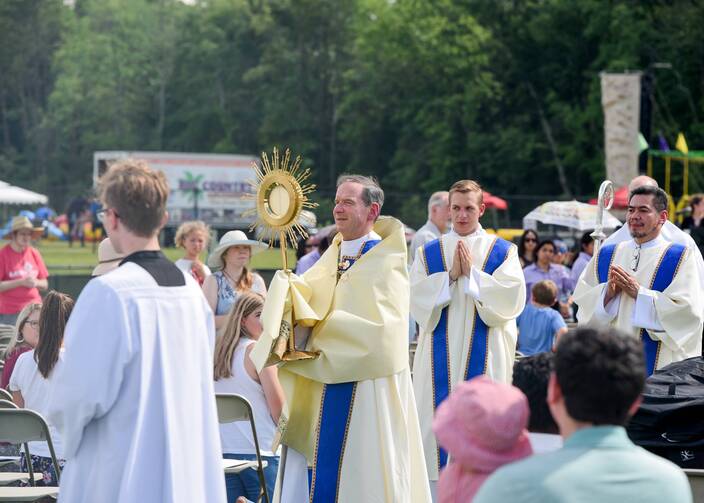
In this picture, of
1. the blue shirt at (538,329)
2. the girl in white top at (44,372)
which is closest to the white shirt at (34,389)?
the girl in white top at (44,372)

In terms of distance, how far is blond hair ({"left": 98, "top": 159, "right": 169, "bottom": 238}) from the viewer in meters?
4.08

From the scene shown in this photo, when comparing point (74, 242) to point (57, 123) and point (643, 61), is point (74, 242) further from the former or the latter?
point (57, 123)

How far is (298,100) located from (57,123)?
1690cm

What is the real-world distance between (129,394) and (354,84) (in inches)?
2408

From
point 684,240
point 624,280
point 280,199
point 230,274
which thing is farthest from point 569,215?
point 280,199

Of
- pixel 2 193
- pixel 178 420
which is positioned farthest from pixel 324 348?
pixel 2 193

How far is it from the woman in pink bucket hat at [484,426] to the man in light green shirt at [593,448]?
131mm

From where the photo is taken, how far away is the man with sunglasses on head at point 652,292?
24.3 ft

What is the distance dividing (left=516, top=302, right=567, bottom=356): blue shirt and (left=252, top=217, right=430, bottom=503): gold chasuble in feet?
14.2

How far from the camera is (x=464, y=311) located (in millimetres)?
7672

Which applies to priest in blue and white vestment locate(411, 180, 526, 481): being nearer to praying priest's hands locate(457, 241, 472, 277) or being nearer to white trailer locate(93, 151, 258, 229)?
praying priest's hands locate(457, 241, 472, 277)

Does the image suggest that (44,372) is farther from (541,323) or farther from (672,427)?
(541,323)

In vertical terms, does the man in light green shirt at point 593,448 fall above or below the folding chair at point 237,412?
above

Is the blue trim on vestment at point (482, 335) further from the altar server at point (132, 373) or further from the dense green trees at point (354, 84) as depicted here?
the dense green trees at point (354, 84)
